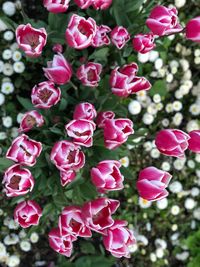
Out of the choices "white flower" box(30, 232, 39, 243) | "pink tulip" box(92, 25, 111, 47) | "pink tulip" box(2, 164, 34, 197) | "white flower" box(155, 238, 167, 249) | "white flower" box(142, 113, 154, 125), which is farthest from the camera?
Answer: "white flower" box(155, 238, 167, 249)

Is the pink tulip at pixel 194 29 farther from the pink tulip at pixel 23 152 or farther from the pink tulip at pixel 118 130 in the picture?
the pink tulip at pixel 23 152

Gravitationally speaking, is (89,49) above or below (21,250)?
above

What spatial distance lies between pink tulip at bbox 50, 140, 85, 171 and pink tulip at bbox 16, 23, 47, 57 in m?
0.32

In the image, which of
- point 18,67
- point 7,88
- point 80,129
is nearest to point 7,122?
point 7,88

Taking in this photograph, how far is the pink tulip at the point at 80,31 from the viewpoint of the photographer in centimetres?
158

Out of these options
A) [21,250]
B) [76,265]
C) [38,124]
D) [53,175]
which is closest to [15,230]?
[21,250]

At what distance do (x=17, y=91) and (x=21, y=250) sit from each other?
2.55 feet

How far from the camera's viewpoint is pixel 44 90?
176 cm

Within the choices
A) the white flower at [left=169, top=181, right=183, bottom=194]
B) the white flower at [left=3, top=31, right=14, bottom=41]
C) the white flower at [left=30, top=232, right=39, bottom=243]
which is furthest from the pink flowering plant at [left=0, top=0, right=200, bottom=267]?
the white flower at [left=169, top=181, right=183, bottom=194]

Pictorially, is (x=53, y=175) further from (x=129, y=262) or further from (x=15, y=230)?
(x=129, y=262)

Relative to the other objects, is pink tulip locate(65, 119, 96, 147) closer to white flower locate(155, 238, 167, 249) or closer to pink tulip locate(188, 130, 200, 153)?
pink tulip locate(188, 130, 200, 153)

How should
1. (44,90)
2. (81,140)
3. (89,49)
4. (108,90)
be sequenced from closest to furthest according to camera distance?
1. (81,140)
2. (44,90)
3. (108,90)
4. (89,49)

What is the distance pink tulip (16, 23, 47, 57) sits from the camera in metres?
1.63

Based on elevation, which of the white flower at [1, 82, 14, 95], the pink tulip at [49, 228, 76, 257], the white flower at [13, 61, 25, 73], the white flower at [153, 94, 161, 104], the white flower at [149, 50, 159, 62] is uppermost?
the white flower at [13, 61, 25, 73]
